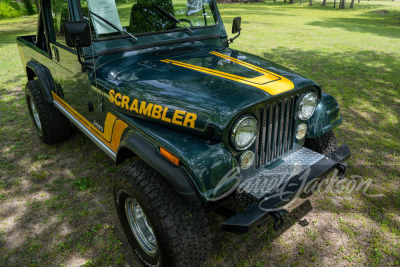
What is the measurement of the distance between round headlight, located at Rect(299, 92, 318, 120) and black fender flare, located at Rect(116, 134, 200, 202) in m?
1.15

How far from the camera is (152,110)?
2170 mm

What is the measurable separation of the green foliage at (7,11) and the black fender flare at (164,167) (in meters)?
22.9

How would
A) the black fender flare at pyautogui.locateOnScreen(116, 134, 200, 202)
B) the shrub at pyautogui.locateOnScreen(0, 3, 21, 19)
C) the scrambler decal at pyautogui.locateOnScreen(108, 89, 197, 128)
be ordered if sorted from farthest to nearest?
the shrub at pyautogui.locateOnScreen(0, 3, 21, 19), the scrambler decal at pyautogui.locateOnScreen(108, 89, 197, 128), the black fender flare at pyautogui.locateOnScreen(116, 134, 200, 202)

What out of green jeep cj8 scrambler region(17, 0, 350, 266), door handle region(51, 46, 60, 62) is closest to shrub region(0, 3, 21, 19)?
green jeep cj8 scrambler region(17, 0, 350, 266)

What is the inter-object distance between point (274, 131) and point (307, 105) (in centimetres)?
39

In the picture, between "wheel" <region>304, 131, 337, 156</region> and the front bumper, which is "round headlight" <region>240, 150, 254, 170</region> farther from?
"wheel" <region>304, 131, 337, 156</region>

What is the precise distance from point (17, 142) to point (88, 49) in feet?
7.77

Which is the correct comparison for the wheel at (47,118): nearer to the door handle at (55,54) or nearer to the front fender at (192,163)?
the door handle at (55,54)

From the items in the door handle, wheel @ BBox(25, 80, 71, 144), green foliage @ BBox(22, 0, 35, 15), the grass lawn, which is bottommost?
the grass lawn

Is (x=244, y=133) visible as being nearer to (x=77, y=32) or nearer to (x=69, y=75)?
(x=77, y=32)

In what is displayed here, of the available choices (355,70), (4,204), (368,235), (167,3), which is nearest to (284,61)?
(355,70)

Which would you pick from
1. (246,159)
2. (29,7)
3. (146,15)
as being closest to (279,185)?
(246,159)

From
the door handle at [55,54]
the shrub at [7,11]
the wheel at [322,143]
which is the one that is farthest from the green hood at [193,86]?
the shrub at [7,11]

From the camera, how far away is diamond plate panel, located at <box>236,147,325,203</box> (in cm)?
208
